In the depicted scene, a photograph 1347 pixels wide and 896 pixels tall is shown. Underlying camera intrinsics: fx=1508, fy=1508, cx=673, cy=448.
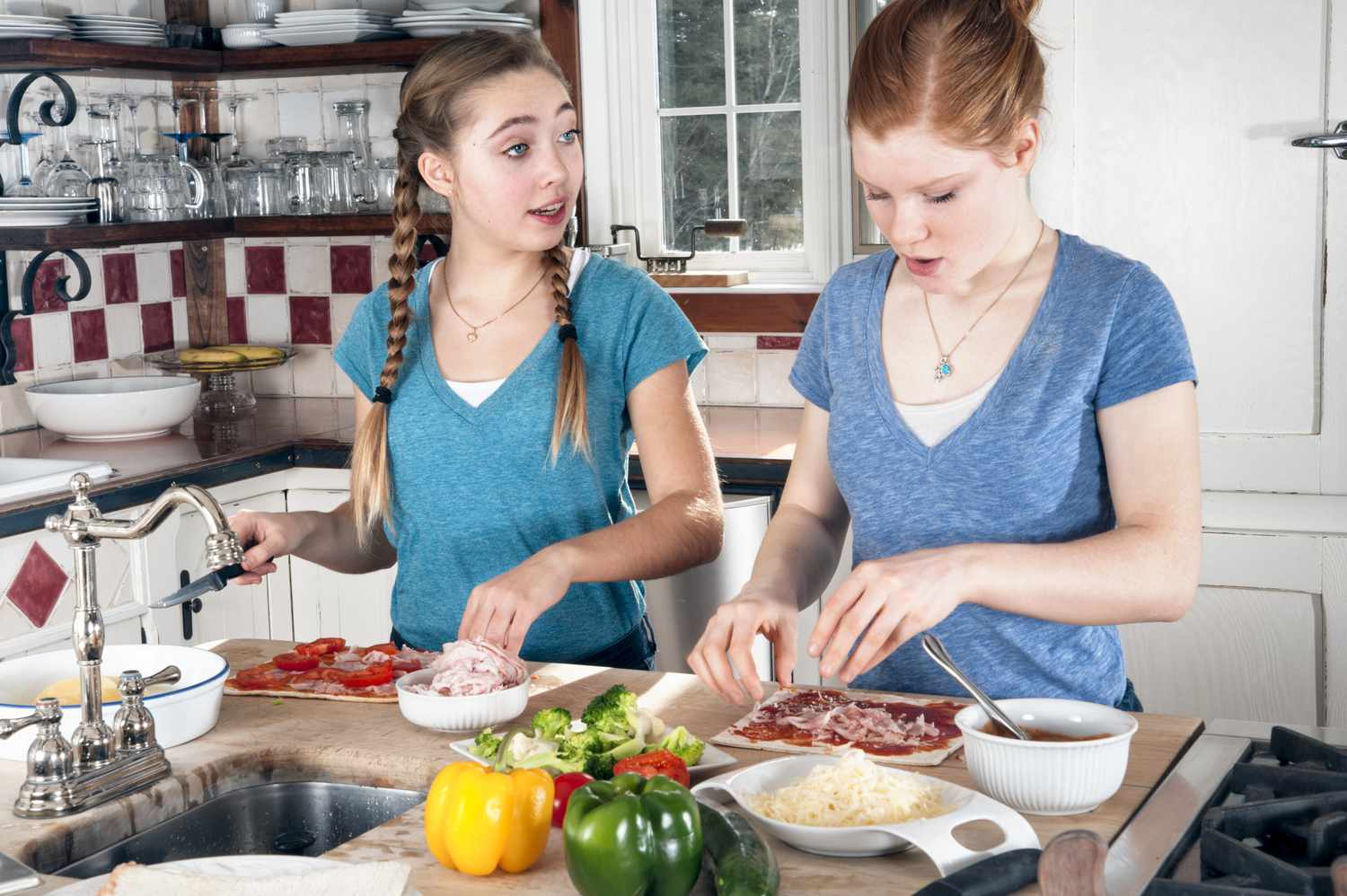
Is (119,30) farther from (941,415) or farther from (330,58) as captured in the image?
(941,415)

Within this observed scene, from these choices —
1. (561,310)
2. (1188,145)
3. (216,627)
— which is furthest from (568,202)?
(216,627)

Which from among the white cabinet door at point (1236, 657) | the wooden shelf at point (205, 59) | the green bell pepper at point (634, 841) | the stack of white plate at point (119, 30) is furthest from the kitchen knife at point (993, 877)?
the stack of white plate at point (119, 30)

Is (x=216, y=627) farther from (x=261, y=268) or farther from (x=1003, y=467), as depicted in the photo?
(x=1003, y=467)

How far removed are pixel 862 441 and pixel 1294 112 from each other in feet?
4.66

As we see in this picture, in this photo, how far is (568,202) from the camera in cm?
193

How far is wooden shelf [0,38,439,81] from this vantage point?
3.07 metres

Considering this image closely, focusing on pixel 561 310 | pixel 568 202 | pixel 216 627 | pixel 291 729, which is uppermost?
pixel 568 202

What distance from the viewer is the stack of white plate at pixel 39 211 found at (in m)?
2.98

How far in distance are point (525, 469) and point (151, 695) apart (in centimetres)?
56

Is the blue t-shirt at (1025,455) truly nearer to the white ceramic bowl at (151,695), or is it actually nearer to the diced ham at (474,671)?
the diced ham at (474,671)

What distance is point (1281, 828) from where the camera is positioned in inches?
47.3

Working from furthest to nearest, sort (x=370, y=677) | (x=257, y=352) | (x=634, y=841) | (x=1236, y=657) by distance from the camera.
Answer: (x=257, y=352)
(x=1236, y=657)
(x=370, y=677)
(x=634, y=841)

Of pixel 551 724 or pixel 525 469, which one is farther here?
pixel 525 469

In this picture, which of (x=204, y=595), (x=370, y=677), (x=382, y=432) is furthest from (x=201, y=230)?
(x=370, y=677)
